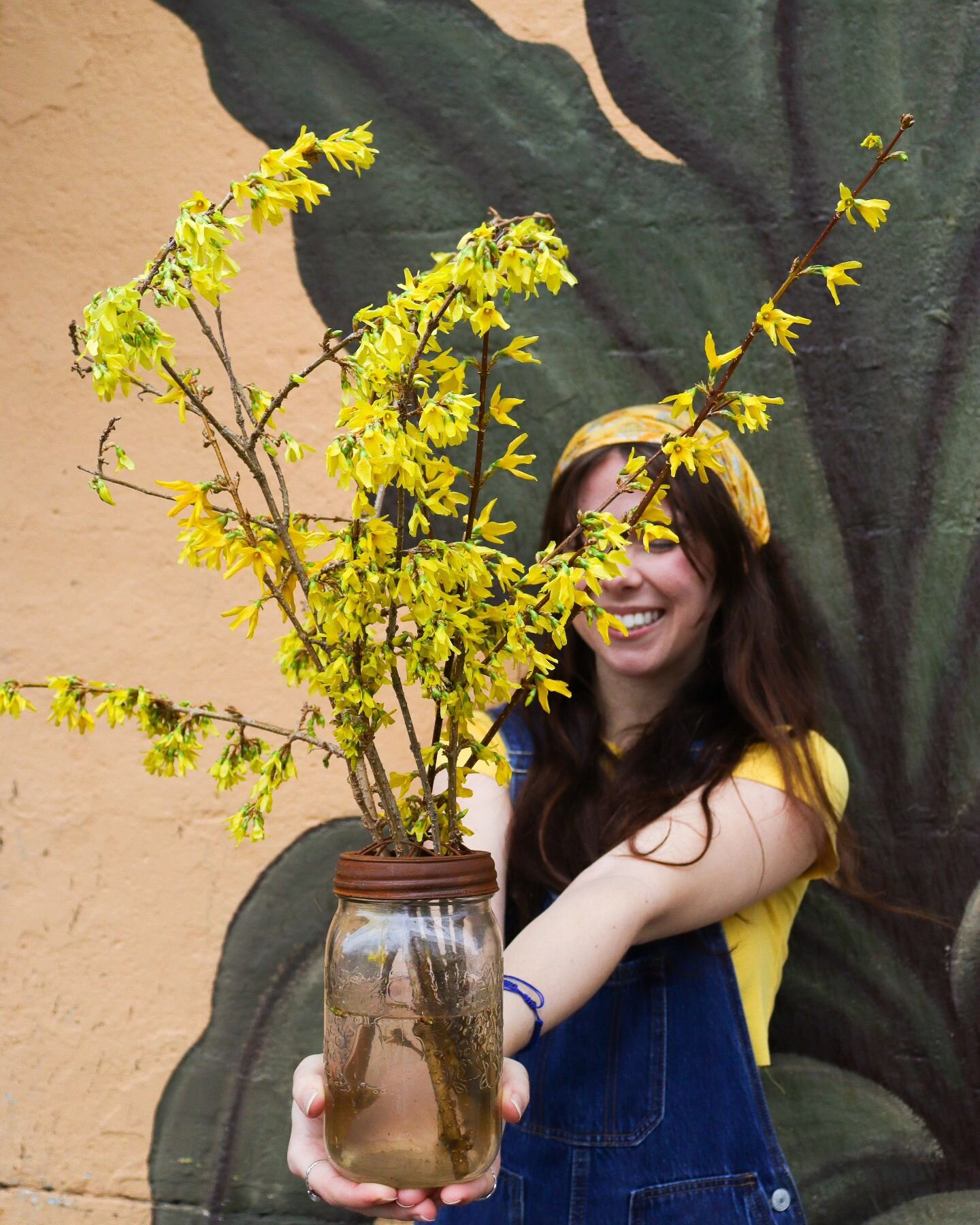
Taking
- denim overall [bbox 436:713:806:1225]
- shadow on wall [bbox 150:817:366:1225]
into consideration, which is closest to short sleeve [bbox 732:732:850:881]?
denim overall [bbox 436:713:806:1225]

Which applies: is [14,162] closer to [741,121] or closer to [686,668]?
[741,121]

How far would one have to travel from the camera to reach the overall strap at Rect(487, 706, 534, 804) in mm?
1532

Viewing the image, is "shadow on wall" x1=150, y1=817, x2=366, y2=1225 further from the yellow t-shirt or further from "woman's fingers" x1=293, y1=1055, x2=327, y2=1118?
"woman's fingers" x1=293, y1=1055, x2=327, y2=1118

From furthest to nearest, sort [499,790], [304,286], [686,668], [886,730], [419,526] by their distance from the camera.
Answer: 1. [304,286]
2. [886,730]
3. [686,668]
4. [499,790]
5. [419,526]

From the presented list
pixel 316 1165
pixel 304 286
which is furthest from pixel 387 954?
pixel 304 286

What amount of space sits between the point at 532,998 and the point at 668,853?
0.80 feet

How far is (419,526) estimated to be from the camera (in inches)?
31.8

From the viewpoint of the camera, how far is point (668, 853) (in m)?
1.21

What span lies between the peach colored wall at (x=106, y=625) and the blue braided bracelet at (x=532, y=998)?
85cm

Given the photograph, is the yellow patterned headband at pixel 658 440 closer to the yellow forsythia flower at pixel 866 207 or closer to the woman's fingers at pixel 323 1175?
the yellow forsythia flower at pixel 866 207

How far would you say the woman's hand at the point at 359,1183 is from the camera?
814 mm

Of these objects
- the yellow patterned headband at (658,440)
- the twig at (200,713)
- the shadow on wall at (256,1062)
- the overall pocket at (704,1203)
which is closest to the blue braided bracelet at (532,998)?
the twig at (200,713)

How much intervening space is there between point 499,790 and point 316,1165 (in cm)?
59

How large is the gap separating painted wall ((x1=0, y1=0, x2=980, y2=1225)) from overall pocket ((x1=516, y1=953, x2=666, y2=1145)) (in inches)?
19.0
